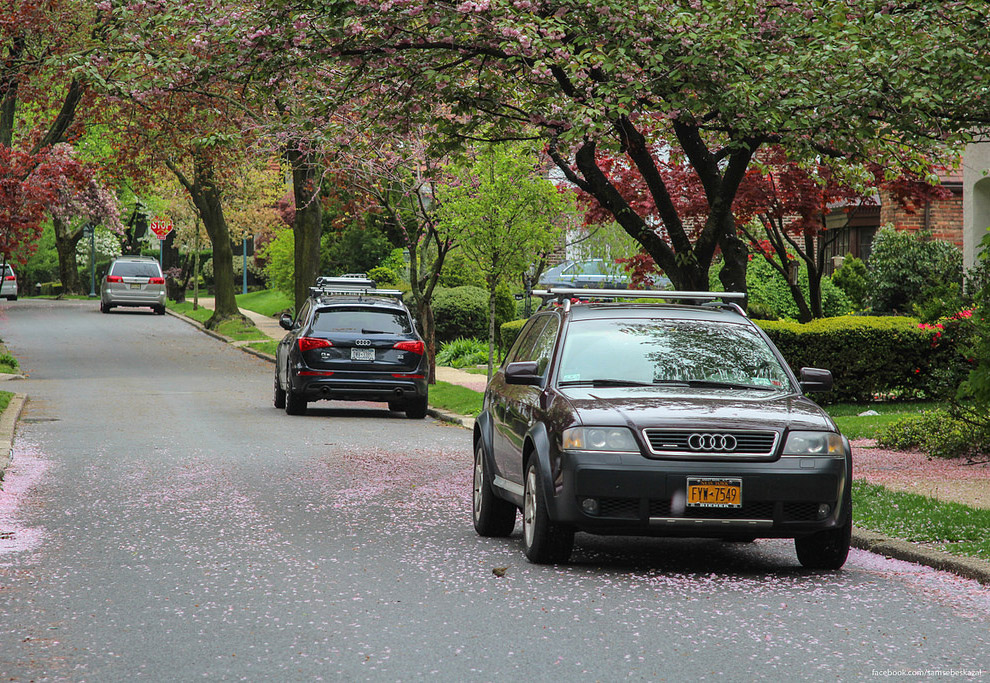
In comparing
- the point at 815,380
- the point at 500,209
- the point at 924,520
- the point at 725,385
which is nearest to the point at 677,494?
the point at 725,385

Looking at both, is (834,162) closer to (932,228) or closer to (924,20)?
(924,20)

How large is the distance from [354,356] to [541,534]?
11.7 meters

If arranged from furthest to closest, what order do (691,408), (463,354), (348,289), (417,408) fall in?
(463,354)
(348,289)
(417,408)
(691,408)

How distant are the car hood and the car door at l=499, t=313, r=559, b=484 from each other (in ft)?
1.06

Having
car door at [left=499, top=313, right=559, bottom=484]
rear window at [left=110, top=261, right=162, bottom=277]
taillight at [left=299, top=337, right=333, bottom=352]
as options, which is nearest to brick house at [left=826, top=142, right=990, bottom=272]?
taillight at [left=299, top=337, right=333, bottom=352]

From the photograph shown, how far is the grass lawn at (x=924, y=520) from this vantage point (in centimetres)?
909

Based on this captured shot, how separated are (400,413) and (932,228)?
12.7 m

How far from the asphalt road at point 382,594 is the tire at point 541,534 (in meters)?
0.18

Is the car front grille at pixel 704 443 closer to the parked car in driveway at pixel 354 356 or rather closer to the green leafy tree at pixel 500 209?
the parked car in driveway at pixel 354 356

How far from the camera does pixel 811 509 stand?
8.20 m

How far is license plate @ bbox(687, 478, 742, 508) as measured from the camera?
8000mm

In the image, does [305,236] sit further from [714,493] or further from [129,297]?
[714,493]

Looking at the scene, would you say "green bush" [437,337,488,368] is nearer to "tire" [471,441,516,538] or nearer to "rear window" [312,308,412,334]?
"rear window" [312,308,412,334]

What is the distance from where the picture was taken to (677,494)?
8.00 meters
